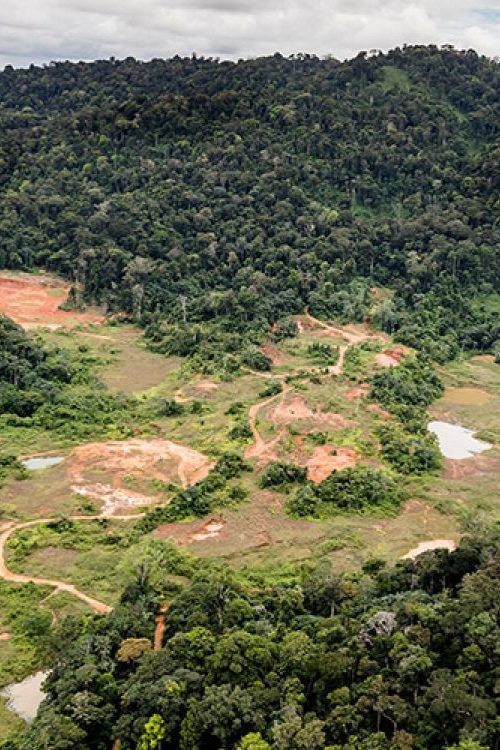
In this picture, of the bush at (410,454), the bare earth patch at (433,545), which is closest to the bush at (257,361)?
the bush at (410,454)

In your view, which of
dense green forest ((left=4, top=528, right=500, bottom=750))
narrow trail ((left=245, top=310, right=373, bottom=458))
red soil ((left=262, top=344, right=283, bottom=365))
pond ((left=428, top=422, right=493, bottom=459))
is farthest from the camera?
red soil ((left=262, top=344, right=283, bottom=365))

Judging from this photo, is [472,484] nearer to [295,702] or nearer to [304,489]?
[304,489]

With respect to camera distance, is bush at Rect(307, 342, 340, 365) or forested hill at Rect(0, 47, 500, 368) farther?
forested hill at Rect(0, 47, 500, 368)

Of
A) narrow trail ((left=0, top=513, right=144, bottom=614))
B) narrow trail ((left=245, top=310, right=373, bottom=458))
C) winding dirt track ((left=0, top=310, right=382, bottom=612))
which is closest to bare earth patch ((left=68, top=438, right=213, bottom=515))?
winding dirt track ((left=0, top=310, right=382, bottom=612))

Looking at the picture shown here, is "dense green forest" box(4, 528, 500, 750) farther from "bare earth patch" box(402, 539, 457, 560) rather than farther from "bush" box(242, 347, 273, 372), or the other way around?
"bush" box(242, 347, 273, 372)

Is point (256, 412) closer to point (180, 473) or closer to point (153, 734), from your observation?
point (180, 473)

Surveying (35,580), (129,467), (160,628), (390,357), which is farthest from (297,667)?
(390,357)
